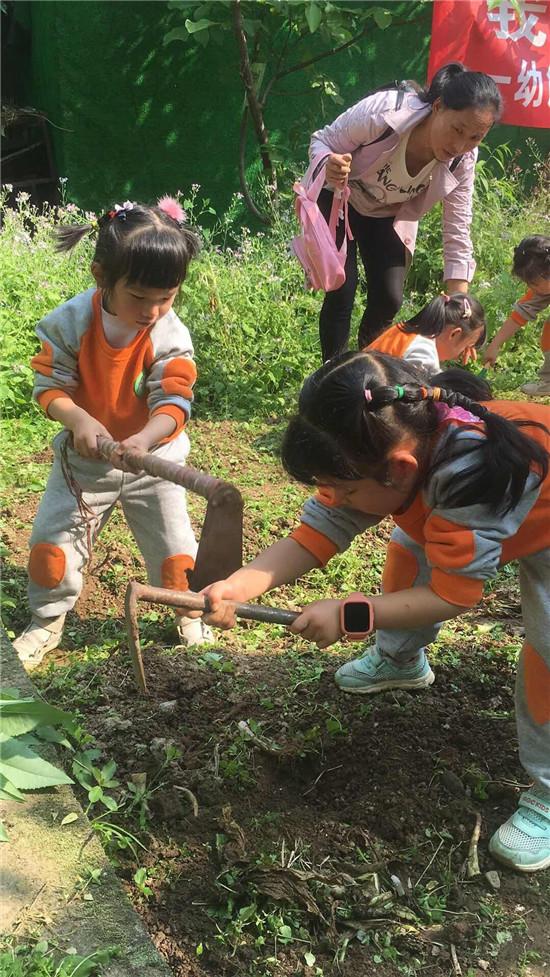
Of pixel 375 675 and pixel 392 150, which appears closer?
pixel 375 675

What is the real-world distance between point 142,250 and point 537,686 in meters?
1.57

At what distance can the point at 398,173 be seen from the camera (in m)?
3.66

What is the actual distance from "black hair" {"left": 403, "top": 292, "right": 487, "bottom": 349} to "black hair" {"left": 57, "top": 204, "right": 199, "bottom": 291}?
1.16 m

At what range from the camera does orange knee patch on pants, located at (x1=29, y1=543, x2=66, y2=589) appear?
9.58ft

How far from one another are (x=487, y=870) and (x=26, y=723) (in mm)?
1142

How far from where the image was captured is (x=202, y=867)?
207 cm

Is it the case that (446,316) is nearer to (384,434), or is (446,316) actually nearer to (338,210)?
(338,210)

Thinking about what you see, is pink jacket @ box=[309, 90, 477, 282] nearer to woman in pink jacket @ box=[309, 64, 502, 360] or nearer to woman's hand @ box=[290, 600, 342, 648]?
woman in pink jacket @ box=[309, 64, 502, 360]

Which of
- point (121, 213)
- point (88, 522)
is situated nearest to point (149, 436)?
point (88, 522)

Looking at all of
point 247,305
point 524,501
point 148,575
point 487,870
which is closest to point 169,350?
point 148,575

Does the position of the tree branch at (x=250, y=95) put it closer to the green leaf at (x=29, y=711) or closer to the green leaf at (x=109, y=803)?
the green leaf at (x=29, y=711)

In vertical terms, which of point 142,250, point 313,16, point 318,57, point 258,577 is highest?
point 313,16

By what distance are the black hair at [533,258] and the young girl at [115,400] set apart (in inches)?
95.2

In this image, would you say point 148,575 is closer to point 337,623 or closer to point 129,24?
point 337,623
